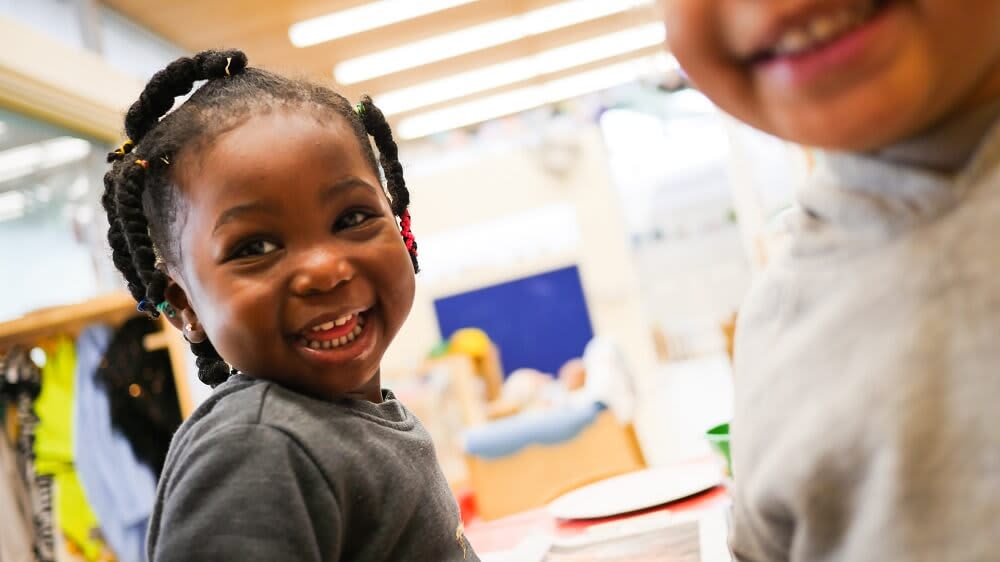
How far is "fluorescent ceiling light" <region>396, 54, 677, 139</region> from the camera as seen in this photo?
23.7 feet

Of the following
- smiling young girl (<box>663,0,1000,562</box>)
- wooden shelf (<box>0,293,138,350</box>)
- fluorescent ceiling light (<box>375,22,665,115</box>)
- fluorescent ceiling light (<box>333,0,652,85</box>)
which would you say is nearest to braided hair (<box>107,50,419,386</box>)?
smiling young girl (<box>663,0,1000,562</box>)

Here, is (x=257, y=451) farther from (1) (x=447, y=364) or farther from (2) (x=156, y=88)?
(1) (x=447, y=364)

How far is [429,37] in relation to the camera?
5484 millimetres

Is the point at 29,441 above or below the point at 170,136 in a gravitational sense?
below

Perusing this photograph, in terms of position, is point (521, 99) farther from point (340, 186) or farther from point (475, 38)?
point (340, 186)

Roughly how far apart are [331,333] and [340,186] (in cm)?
12

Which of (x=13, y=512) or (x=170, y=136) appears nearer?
(x=170, y=136)

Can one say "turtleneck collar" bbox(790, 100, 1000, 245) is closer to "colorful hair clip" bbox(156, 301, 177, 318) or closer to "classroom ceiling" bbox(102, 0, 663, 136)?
"colorful hair clip" bbox(156, 301, 177, 318)

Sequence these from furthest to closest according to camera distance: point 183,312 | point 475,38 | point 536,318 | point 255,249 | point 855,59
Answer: point 536,318 < point 475,38 < point 183,312 < point 255,249 < point 855,59

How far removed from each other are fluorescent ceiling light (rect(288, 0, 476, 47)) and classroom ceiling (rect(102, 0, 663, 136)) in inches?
0.5

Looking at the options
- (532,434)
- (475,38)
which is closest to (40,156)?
(532,434)

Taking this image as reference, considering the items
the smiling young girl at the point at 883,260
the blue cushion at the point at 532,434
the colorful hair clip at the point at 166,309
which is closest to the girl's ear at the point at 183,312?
the colorful hair clip at the point at 166,309

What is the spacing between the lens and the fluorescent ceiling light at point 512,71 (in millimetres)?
6406

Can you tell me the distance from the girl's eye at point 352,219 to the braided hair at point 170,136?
0.08m
